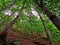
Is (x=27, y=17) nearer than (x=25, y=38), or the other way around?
(x=27, y=17)

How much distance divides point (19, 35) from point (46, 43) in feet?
6.08

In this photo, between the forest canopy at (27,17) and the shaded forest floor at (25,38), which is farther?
the shaded forest floor at (25,38)

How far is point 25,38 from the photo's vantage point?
13.4 meters

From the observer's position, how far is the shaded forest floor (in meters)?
12.2

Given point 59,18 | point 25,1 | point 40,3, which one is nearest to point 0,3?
point 25,1

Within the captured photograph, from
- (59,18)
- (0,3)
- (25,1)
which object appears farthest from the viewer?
(0,3)

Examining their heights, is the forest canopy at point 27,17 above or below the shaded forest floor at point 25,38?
above

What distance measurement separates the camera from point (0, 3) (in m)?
9.52

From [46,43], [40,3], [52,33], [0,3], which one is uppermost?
[40,3]

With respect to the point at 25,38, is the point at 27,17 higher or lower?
higher

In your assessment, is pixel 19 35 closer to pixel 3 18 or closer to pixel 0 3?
pixel 3 18

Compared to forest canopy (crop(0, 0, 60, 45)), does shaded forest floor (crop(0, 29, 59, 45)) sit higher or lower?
lower

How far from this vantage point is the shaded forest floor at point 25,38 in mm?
12193

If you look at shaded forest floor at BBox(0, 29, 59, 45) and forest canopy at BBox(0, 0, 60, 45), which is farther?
shaded forest floor at BBox(0, 29, 59, 45)
